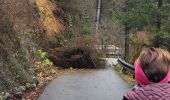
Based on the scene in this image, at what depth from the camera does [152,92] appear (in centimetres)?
382

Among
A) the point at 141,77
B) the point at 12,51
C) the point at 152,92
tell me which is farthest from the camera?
the point at 12,51

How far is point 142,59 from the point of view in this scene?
4031 mm

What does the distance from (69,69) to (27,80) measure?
33.7ft

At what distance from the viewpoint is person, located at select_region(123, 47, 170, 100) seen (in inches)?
150

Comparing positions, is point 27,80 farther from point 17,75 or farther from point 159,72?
point 159,72

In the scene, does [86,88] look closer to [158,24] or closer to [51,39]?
[158,24]

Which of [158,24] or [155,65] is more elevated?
[155,65]

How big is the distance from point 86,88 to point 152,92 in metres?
13.7

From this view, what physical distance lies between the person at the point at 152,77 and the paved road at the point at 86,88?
10.9 m

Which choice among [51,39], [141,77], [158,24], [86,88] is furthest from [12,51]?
[51,39]

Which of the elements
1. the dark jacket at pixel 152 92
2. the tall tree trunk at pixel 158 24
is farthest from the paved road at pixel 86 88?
the dark jacket at pixel 152 92

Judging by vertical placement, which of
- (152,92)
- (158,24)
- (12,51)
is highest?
(152,92)

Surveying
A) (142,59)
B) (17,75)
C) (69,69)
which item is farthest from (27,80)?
(142,59)

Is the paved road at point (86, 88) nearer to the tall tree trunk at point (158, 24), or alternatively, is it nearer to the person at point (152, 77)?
the tall tree trunk at point (158, 24)
